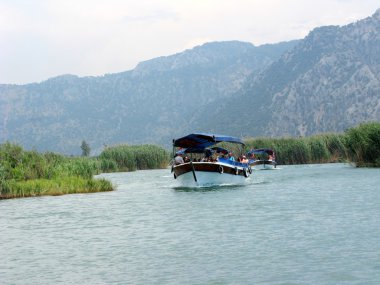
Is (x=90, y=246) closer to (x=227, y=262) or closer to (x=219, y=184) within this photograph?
(x=227, y=262)

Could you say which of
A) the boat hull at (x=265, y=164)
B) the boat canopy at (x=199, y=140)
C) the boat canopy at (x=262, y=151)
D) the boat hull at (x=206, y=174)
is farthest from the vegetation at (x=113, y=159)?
the boat canopy at (x=199, y=140)

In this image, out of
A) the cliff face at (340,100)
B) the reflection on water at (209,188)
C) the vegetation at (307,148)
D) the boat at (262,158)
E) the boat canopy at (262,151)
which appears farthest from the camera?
the cliff face at (340,100)

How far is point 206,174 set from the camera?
46.7 m

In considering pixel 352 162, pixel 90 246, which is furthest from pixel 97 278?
pixel 352 162

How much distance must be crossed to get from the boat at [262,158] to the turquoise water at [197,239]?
112 feet

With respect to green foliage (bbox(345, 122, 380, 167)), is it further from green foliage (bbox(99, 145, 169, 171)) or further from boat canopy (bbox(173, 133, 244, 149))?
green foliage (bbox(99, 145, 169, 171))

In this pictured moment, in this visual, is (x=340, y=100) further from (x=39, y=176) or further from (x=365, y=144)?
(x=39, y=176)

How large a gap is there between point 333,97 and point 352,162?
425ft

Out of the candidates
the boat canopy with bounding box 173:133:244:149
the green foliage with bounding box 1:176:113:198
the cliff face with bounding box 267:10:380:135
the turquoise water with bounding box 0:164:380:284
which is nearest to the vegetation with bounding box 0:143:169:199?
the green foliage with bounding box 1:176:113:198

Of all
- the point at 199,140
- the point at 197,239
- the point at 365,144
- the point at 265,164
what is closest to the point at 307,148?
the point at 265,164

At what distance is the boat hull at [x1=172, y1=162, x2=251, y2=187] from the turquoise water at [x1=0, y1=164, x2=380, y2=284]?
22.0 feet

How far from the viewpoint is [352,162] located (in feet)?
203

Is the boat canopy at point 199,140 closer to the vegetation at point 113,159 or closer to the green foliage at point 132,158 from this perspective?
the vegetation at point 113,159

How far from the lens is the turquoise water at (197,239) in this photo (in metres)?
18.3
